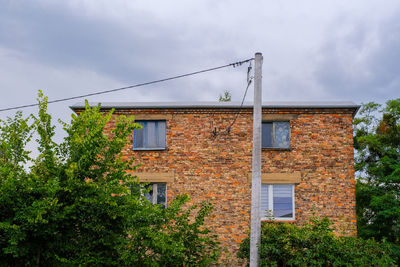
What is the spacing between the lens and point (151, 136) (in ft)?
58.0

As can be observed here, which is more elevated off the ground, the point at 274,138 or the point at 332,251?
the point at 274,138

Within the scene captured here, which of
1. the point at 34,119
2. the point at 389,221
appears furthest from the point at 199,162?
the point at 389,221

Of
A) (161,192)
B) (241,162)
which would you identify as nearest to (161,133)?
(161,192)

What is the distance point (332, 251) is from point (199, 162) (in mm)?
6945

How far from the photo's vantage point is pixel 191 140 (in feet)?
57.0

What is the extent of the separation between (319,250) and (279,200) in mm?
5226

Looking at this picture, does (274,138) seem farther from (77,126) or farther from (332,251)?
(77,126)

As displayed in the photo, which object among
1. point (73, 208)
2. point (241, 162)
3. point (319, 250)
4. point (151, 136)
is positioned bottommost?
point (319, 250)

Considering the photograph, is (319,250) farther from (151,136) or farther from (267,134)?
(151,136)

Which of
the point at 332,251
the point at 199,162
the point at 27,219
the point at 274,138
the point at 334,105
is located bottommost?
the point at 332,251

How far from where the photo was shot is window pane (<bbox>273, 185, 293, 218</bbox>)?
16.7 m

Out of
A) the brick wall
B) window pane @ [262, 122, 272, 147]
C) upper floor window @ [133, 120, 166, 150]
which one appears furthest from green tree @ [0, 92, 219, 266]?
window pane @ [262, 122, 272, 147]

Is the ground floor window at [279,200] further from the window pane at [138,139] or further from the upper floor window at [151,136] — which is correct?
the window pane at [138,139]

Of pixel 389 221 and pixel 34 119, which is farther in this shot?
pixel 389 221
